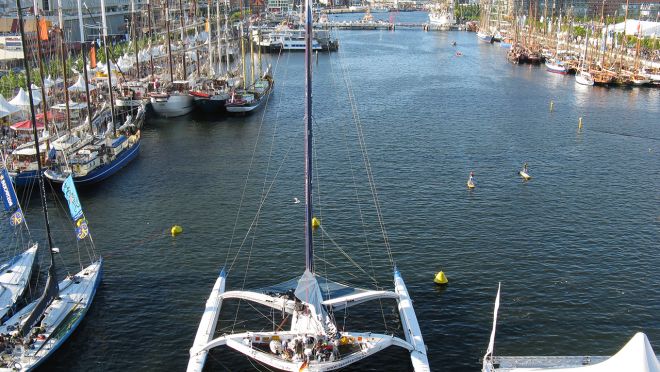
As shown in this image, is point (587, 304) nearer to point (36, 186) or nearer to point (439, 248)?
point (439, 248)

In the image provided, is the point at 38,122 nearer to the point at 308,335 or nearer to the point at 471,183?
the point at 471,183

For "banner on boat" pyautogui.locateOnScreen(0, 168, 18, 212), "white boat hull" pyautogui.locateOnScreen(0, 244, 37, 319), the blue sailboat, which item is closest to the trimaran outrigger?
"white boat hull" pyautogui.locateOnScreen(0, 244, 37, 319)

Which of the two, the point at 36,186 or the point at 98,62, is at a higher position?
the point at 98,62

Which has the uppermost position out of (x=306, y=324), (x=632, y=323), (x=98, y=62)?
(x=98, y=62)

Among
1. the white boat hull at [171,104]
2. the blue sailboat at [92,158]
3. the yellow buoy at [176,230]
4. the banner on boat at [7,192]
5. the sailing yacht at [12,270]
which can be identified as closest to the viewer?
the sailing yacht at [12,270]

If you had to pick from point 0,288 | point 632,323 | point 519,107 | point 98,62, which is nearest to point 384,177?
point 632,323

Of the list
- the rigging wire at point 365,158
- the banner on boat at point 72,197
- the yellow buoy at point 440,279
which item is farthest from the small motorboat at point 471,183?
the banner on boat at point 72,197

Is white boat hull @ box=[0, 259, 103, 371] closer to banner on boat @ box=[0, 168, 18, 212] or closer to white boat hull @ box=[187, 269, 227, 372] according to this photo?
banner on boat @ box=[0, 168, 18, 212]

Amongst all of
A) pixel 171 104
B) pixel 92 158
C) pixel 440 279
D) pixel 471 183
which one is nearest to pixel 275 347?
pixel 440 279

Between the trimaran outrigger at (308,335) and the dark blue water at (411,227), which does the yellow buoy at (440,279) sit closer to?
the dark blue water at (411,227)
